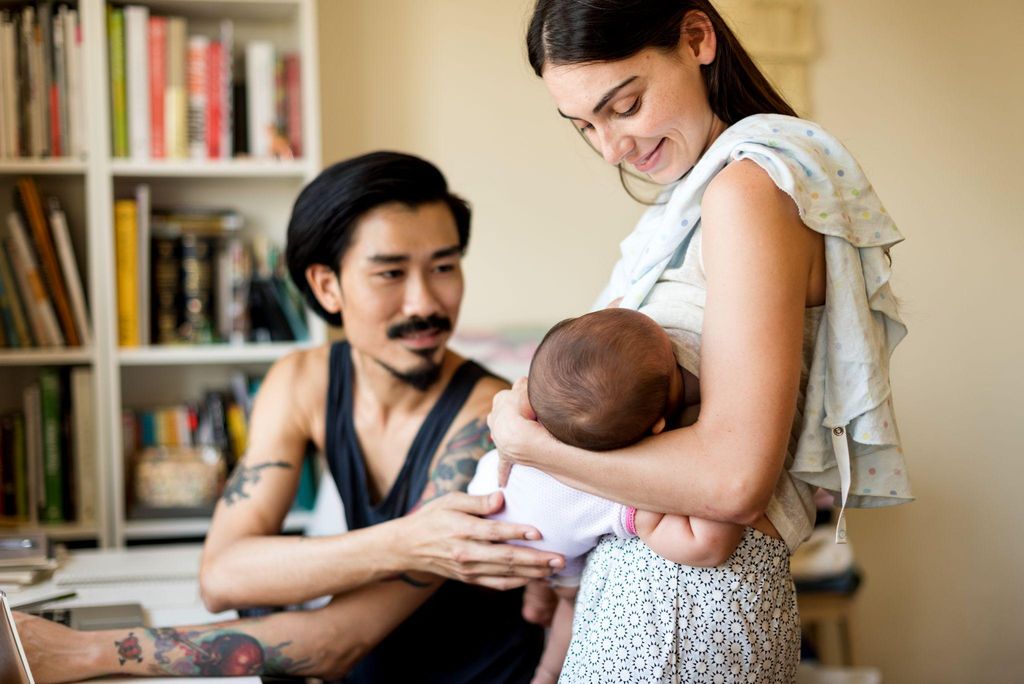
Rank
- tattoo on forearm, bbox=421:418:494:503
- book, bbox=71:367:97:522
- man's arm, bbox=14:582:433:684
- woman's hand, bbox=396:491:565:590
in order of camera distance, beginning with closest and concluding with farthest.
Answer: woman's hand, bbox=396:491:565:590
man's arm, bbox=14:582:433:684
tattoo on forearm, bbox=421:418:494:503
book, bbox=71:367:97:522

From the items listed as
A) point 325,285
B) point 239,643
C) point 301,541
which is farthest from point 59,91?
point 239,643

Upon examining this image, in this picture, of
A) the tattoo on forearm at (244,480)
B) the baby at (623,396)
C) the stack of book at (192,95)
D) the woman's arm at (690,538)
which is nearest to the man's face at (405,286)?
the tattoo on forearm at (244,480)

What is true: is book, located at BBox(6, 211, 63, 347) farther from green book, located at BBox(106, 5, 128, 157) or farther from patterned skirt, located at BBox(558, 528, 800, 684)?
patterned skirt, located at BBox(558, 528, 800, 684)

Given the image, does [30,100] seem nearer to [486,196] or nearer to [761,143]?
[486,196]

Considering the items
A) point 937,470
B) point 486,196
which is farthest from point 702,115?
point 937,470

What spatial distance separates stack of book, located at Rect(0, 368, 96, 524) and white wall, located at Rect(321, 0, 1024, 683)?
101cm

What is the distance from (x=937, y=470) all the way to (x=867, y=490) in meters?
2.48

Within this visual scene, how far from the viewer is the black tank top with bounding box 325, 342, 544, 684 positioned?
5.79 feet

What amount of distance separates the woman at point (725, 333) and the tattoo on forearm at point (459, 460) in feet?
1.51

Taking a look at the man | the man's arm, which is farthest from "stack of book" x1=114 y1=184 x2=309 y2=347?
the man's arm

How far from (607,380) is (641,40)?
39cm

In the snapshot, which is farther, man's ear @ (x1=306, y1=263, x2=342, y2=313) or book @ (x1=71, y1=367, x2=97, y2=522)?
book @ (x1=71, y1=367, x2=97, y2=522)

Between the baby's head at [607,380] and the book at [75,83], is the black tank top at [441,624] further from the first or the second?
the book at [75,83]

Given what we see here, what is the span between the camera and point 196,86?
9.07ft
